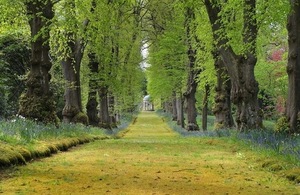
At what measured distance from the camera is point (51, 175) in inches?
261

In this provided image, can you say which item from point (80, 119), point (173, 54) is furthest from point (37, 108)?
point (173, 54)

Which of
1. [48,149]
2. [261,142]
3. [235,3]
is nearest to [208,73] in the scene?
[235,3]

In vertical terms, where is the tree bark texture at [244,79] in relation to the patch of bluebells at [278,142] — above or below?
above

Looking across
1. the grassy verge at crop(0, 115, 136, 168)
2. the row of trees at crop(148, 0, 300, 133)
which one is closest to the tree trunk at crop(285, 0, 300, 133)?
the row of trees at crop(148, 0, 300, 133)

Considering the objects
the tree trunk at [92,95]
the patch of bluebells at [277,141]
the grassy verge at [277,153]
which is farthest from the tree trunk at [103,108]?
the grassy verge at [277,153]

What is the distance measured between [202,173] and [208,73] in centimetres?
1555

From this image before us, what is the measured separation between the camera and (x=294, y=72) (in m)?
12.3

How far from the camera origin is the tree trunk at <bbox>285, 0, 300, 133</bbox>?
12.0 metres

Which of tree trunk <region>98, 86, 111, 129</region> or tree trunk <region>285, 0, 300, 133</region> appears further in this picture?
tree trunk <region>98, 86, 111, 129</region>

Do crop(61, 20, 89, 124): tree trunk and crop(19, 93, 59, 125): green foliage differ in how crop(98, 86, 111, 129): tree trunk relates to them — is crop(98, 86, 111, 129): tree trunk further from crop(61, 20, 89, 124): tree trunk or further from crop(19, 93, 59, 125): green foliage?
crop(19, 93, 59, 125): green foliage

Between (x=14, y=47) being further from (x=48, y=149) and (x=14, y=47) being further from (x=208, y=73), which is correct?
(x=48, y=149)

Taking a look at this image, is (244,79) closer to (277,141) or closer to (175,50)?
(277,141)

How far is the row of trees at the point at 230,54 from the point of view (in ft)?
40.2

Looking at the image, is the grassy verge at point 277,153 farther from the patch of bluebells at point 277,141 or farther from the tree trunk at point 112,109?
the tree trunk at point 112,109
